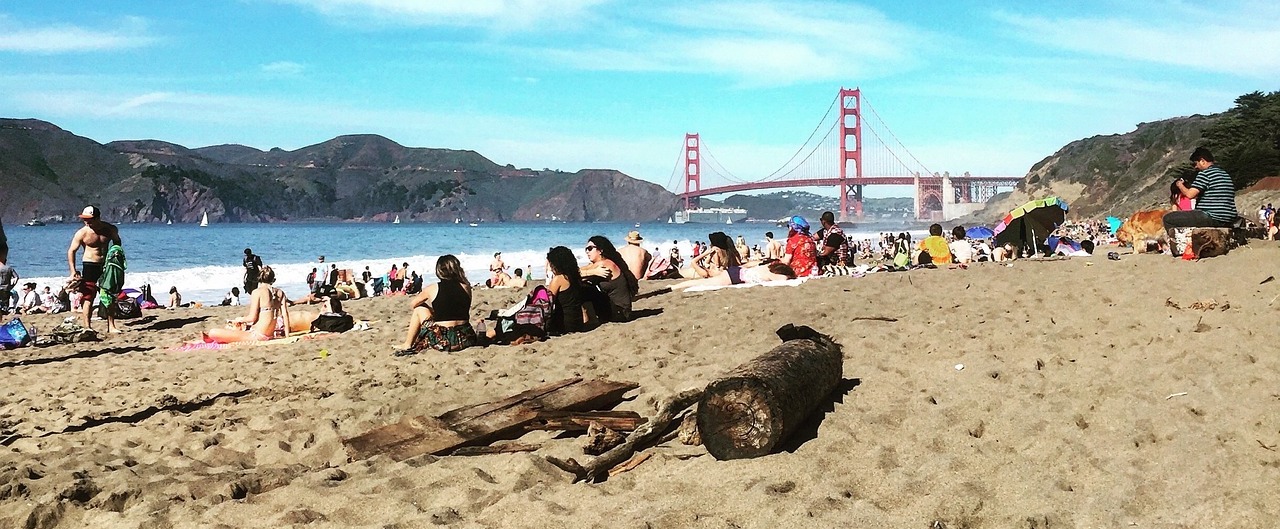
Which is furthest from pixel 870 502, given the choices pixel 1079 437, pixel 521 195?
pixel 521 195

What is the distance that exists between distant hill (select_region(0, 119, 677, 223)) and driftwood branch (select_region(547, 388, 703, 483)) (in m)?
141

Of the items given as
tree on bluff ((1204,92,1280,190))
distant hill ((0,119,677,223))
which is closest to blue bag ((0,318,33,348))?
tree on bluff ((1204,92,1280,190))

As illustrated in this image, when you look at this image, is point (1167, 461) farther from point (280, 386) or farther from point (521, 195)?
point (521, 195)

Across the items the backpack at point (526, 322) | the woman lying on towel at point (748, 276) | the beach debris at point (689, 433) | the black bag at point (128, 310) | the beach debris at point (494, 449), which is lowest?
the black bag at point (128, 310)

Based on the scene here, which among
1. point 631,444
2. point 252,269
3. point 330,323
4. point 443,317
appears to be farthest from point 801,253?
point 631,444

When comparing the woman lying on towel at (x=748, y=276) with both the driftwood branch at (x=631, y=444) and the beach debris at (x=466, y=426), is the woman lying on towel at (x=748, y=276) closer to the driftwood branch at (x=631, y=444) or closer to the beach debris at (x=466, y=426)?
the beach debris at (x=466, y=426)

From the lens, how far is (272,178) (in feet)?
516

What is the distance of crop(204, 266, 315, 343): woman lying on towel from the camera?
7.59 m

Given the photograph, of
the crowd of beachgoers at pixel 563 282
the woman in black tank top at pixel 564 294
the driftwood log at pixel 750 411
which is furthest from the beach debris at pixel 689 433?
the woman in black tank top at pixel 564 294

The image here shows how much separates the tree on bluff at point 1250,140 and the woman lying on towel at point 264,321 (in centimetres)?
3548

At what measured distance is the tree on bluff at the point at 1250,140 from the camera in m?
33.1

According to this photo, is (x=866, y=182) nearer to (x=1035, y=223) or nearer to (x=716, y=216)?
(x=1035, y=223)

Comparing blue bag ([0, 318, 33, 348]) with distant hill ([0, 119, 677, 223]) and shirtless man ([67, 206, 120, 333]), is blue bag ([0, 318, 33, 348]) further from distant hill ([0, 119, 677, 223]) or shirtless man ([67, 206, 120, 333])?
distant hill ([0, 119, 677, 223])

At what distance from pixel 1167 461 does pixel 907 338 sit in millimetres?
2124
